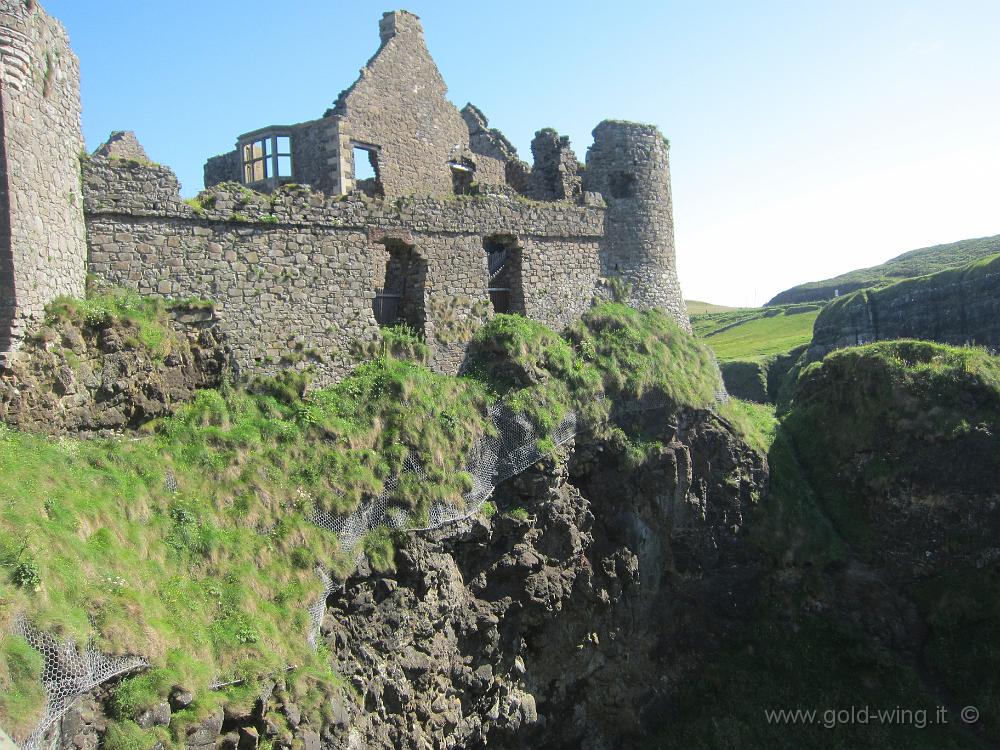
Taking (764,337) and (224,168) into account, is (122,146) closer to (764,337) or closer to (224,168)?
(224,168)

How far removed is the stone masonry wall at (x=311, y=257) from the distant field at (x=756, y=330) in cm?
2802

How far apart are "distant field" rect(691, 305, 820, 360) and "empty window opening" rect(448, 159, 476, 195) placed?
1035 inches

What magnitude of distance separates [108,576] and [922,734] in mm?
16709

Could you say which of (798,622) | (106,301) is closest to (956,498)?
(798,622)

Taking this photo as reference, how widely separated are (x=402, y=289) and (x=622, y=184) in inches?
306

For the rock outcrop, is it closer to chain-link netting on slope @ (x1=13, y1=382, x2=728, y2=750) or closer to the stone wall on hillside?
chain-link netting on slope @ (x1=13, y1=382, x2=728, y2=750)

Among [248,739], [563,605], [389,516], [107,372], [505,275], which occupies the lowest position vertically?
[563,605]

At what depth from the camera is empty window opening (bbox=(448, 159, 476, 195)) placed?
23562 mm

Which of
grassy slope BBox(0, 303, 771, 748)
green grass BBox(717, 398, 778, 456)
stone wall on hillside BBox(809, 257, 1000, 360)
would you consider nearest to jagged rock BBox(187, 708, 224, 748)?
grassy slope BBox(0, 303, 771, 748)

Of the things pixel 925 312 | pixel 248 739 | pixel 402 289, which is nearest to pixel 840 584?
pixel 402 289

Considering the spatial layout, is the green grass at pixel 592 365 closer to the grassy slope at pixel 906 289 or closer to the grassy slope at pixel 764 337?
the grassy slope at pixel 906 289

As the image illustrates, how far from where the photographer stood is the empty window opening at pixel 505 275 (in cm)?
2039

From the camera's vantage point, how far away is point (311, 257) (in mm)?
16656

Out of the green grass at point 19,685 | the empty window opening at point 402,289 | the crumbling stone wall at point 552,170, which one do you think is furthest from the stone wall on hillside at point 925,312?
the green grass at point 19,685
